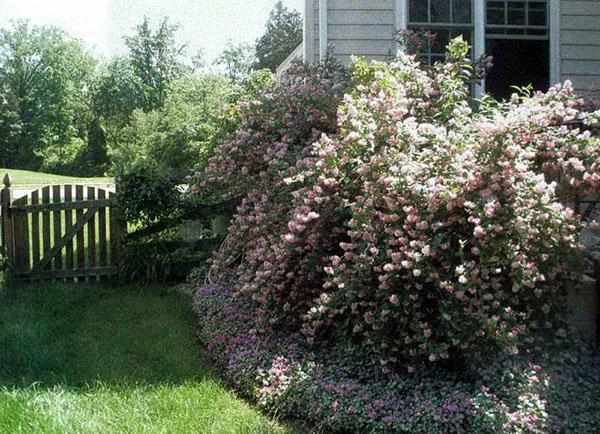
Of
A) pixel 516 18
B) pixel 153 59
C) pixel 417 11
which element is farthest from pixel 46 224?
pixel 153 59

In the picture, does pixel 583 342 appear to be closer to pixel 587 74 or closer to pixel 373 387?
pixel 373 387

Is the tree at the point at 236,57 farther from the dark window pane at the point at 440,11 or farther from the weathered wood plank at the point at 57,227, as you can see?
the weathered wood plank at the point at 57,227

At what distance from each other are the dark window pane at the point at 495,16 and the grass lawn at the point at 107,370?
444cm

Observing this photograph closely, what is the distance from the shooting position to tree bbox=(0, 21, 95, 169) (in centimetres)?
4078

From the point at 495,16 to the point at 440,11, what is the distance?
2.00 ft

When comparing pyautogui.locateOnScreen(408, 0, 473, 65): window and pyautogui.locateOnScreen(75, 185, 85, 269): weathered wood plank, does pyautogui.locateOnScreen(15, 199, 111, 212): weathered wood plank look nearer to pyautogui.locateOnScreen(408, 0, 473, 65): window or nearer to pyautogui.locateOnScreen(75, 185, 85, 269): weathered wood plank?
pyautogui.locateOnScreen(75, 185, 85, 269): weathered wood plank

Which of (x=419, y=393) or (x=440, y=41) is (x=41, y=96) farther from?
(x=419, y=393)

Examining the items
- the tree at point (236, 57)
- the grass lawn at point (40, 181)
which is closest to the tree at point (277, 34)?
the tree at point (236, 57)

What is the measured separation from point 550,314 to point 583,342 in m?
0.36

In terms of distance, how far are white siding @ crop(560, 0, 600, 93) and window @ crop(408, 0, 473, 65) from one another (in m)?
1.00

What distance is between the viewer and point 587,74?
7.27 meters

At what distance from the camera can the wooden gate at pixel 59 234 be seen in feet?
22.0

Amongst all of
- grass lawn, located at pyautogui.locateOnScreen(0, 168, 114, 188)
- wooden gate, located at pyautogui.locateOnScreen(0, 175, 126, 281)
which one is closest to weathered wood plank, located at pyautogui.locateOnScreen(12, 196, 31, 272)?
wooden gate, located at pyautogui.locateOnScreen(0, 175, 126, 281)

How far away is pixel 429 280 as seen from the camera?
136 inches
